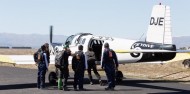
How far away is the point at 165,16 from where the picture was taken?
21203 mm

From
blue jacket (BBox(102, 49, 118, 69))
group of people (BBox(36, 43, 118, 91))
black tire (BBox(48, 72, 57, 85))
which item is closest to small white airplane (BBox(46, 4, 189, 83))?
blue jacket (BBox(102, 49, 118, 69))

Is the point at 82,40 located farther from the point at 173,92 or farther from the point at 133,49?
the point at 173,92

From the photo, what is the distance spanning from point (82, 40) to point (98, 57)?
1.31 m

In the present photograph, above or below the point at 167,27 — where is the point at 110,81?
below

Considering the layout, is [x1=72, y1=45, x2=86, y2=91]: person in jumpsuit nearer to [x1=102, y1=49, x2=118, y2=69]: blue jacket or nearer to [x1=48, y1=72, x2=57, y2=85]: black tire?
[x1=102, y1=49, x2=118, y2=69]: blue jacket

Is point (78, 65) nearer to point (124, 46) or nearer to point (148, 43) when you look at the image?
point (124, 46)

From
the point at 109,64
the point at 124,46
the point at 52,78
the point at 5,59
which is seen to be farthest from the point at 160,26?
the point at 5,59

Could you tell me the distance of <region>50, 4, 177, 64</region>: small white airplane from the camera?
1961 centimetres

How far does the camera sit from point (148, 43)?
65.3 ft

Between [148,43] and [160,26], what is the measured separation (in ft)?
5.99

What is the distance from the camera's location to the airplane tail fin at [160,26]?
2056 cm

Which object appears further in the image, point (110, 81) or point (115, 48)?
point (115, 48)

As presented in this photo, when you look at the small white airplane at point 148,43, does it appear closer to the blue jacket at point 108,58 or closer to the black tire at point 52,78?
the blue jacket at point 108,58

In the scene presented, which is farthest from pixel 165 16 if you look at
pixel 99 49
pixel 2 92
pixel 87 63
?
pixel 2 92
